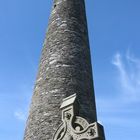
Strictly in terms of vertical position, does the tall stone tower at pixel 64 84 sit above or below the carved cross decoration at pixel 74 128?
above

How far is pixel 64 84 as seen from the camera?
28.5ft

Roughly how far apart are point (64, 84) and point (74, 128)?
2.29 m

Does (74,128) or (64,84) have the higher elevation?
(64,84)

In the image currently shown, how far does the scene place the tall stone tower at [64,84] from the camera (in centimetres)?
668

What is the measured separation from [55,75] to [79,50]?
47.7 inches

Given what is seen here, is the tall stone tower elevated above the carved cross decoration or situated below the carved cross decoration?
above

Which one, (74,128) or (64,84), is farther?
(64,84)

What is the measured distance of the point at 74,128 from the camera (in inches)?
257

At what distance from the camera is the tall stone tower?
6.68 metres

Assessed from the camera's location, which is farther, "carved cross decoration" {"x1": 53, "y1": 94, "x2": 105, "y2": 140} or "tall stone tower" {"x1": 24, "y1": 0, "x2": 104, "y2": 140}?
"tall stone tower" {"x1": 24, "y1": 0, "x2": 104, "y2": 140}

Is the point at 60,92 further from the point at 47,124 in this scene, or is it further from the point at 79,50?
the point at 79,50

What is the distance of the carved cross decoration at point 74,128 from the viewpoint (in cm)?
610

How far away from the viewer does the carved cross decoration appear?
6.10 metres

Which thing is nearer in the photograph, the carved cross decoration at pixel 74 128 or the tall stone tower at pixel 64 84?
the carved cross decoration at pixel 74 128
